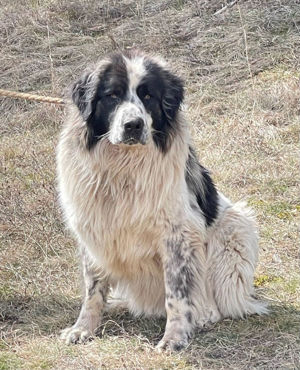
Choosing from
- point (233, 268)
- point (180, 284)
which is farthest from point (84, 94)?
point (233, 268)

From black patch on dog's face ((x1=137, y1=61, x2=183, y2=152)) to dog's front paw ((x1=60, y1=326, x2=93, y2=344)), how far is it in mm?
1079

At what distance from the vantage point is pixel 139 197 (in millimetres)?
3592

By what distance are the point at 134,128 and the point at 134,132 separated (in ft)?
0.08

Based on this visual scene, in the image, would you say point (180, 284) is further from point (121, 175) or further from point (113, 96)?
point (113, 96)

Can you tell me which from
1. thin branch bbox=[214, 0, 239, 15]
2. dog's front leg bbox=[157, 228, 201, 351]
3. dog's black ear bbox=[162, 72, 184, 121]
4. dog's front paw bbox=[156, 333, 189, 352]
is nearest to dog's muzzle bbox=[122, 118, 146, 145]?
dog's black ear bbox=[162, 72, 184, 121]

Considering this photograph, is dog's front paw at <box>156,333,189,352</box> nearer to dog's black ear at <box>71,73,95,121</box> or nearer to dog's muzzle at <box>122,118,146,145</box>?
dog's muzzle at <box>122,118,146,145</box>

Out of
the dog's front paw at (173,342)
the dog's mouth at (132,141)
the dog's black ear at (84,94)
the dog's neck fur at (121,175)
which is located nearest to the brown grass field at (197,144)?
the dog's front paw at (173,342)

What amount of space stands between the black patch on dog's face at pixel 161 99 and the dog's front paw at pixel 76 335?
1.08 meters

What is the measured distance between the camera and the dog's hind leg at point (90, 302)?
12.2 ft

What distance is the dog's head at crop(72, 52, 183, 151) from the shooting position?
344cm

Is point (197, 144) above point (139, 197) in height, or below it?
below

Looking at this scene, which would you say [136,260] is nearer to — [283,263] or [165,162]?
[165,162]

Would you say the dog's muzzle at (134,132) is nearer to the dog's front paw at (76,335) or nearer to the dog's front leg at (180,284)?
the dog's front leg at (180,284)

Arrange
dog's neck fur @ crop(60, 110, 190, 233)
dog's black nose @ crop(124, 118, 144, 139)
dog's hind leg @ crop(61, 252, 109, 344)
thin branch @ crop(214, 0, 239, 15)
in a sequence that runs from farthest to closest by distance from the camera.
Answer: thin branch @ crop(214, 0, 239, 15)
dog's hind leg @ crop(61, 252, 109, 344)
dog's neck fur @ crop(60, 110, 190, 233)
dog's black nose @ crop(124, 118, 144, 139)
